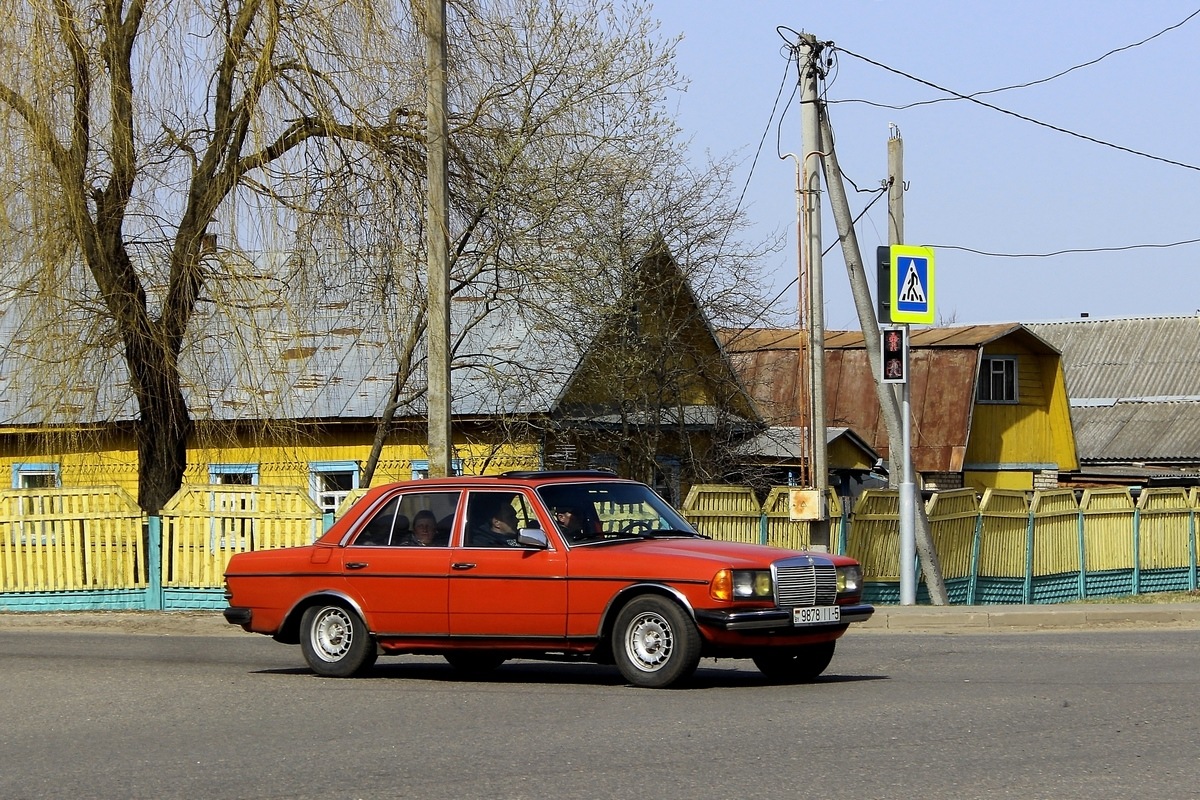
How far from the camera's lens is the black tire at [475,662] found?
41.7ft

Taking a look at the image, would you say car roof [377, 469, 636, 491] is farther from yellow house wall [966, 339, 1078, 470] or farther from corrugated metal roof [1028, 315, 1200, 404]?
corrugated metal roof [1028, 315, 1200, 404]

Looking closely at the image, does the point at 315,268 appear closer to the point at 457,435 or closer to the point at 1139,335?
the point at 457,435

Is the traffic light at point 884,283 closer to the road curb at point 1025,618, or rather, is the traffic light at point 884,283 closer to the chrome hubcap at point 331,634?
the road curb at point 1025,618

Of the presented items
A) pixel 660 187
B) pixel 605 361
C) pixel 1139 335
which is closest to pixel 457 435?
pixel 605 361

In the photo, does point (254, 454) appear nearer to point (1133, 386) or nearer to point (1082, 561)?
point (1082, 561)

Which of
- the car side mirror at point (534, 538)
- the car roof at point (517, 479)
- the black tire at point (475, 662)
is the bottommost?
the black tire at point (475, 662)

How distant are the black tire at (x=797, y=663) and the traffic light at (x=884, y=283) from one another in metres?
7.63

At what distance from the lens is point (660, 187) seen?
25.0m

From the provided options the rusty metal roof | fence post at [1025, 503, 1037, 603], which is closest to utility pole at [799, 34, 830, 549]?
fence post at [1025, 503, 1037, 603]

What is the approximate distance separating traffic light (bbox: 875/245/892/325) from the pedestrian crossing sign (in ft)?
0.14

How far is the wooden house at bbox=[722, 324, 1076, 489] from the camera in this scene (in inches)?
1654

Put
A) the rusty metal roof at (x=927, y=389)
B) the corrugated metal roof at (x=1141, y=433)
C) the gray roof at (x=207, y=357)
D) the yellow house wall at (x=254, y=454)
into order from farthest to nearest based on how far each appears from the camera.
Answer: the corrugated metal roof at (x=1141, y=433) → the rusty metal roof at (x=927, y=389) → the yellow house wall at (x=254, y=454) → the gray roof at (x=207, y=357)

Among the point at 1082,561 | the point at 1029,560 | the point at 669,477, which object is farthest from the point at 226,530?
the point at 1082,561

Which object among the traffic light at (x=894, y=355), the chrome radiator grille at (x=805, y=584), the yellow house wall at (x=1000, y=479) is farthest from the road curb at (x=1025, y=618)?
the yellow house wall at (x=1000, y=479)
